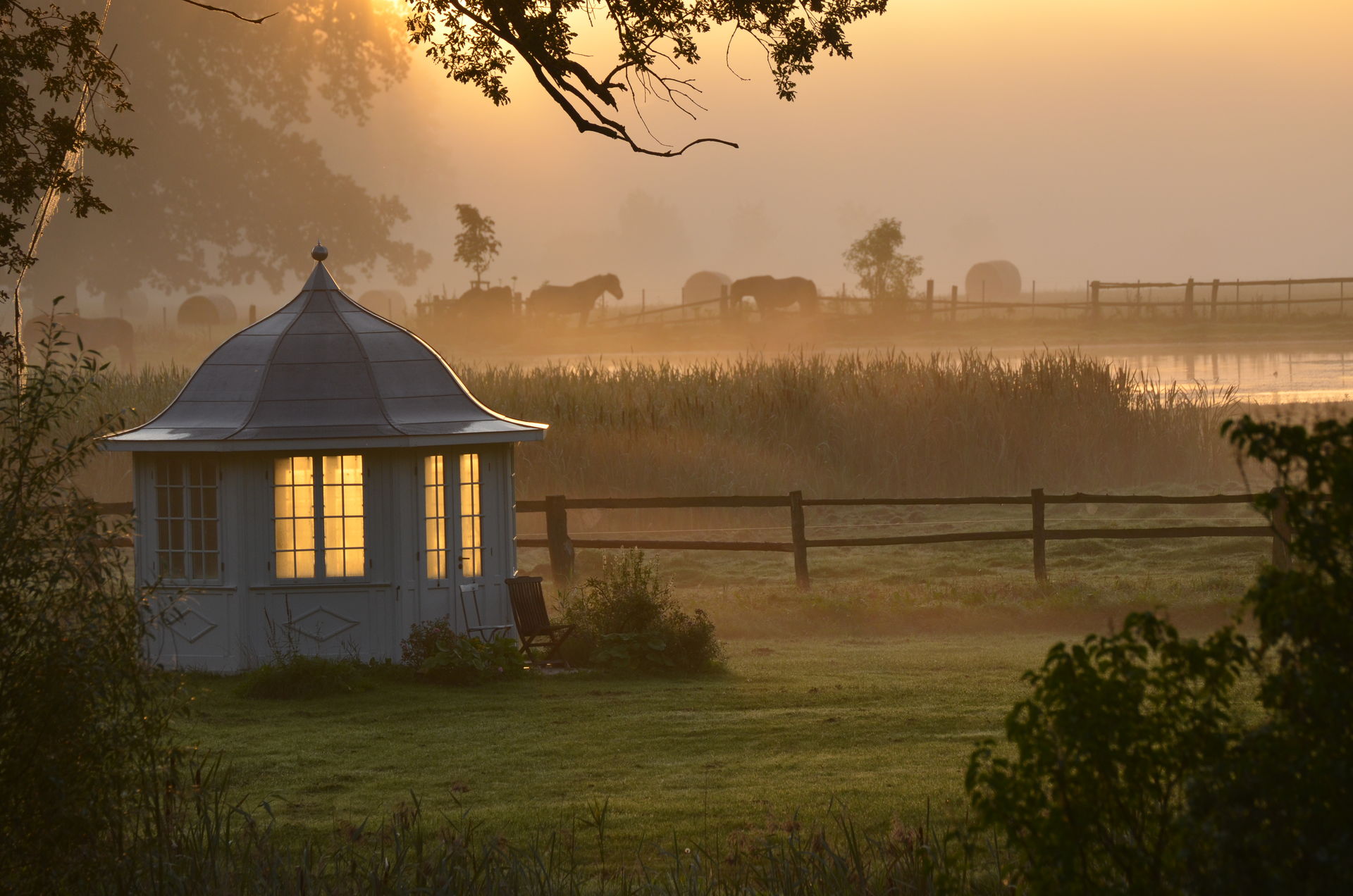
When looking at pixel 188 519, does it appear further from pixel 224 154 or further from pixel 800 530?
pixel 224 154

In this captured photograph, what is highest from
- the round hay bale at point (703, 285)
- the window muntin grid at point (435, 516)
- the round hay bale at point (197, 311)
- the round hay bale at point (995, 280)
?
the round hay bale at point (995, 280)

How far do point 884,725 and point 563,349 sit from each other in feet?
174

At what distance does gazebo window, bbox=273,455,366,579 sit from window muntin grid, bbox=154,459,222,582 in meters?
0.62

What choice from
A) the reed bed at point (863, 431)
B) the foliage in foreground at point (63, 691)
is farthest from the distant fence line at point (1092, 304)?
the foliage in foreground at point (63, 691)

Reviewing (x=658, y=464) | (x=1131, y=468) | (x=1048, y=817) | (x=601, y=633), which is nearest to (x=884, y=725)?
(x=601, y=633)

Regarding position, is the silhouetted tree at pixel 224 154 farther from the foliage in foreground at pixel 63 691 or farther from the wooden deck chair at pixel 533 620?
the foliage in foreground at pixel 63 691

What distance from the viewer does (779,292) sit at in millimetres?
63469

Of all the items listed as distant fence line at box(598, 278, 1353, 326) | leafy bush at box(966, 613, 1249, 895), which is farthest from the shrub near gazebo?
distant fence line at box(598, 278, 1353, 326)

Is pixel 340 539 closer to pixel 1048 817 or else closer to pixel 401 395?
pixel 401 395

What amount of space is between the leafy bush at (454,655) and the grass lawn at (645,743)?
0.81 ft

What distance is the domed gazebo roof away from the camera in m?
13.5

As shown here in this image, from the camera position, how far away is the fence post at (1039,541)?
17.7 meters

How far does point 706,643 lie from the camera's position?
45.5ft

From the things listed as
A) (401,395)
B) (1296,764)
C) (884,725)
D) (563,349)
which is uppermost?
(563,349)
